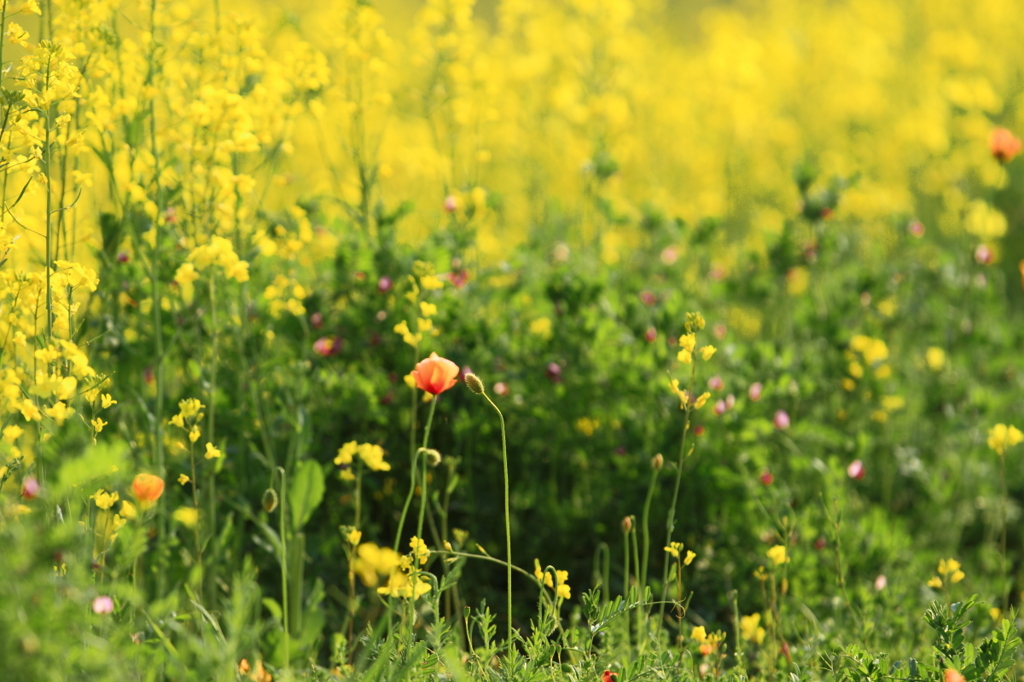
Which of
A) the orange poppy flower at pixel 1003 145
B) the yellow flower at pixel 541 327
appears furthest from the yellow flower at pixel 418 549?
the orange poppy flower at pixel 1003 145

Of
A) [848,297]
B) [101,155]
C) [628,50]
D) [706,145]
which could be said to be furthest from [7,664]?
[706,145]

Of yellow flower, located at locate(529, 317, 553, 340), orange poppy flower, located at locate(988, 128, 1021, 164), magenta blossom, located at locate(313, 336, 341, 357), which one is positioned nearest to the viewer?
magenta blossom, located at locate(313, 336, 341, 357)

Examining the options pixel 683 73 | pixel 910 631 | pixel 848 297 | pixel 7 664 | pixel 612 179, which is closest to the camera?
pixel 7 664

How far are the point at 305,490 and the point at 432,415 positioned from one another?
0.95ft

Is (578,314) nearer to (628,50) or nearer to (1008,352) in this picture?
(1008,352)

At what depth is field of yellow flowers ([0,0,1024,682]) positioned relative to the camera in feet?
5.27

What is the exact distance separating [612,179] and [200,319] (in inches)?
80.3

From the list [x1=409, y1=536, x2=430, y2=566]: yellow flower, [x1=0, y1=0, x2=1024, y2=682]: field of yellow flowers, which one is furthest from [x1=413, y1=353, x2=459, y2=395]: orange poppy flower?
[x1=409, y1=536, x2=430, y2=566]: yellow flower

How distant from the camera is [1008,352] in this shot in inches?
128

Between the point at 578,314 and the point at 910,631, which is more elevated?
the point at 578,314

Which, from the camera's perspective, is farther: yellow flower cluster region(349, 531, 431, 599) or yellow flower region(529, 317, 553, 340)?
yellow flower region(529, 317, 553, 340)

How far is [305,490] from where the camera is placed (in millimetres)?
1972

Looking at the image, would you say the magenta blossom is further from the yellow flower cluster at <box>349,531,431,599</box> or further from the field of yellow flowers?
the yellow flower cluster at <box>349,531,431,599</box>

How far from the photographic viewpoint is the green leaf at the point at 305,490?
6.45ft
